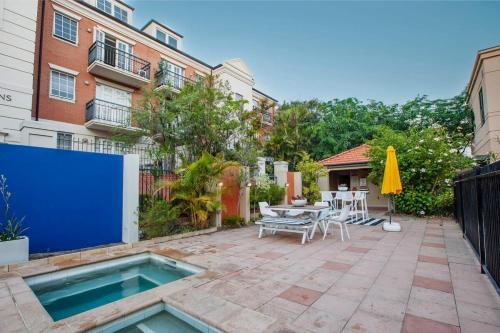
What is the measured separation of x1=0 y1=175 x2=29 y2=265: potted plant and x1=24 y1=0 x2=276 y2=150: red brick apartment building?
5599 mm

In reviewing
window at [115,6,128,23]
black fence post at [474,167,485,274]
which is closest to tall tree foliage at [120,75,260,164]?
black fence post at [474,167,485,274]

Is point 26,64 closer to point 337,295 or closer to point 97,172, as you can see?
point 97,172

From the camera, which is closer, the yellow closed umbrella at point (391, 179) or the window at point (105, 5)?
the yellow closed umbrella at point (391, 179)

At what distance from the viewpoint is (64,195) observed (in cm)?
591

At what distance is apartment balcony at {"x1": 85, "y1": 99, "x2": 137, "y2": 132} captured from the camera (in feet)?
43.0

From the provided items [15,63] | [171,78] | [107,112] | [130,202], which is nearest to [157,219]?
[130,202]

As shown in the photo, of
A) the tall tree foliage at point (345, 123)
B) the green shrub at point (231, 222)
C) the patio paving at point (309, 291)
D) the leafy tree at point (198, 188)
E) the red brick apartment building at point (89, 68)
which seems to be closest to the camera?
the patio paving at point (309, 291)

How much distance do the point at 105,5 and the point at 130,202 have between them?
15.6 meters

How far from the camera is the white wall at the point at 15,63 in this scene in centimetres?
699

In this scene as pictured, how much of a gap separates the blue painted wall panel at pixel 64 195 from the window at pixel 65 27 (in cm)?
1068

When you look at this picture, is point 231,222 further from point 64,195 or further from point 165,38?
point 165,38

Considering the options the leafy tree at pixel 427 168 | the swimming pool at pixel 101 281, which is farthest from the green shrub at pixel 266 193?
the swimming pool at pixel 101 281

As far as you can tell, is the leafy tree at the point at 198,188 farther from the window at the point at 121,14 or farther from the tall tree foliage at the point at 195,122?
the window at the point at 121,14

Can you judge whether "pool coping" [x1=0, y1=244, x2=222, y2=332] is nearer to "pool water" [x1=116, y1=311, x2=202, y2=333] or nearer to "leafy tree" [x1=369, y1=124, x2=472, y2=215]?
"pool water" [x1=116, y1=311, x2=202, y2=333]
